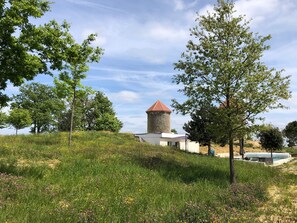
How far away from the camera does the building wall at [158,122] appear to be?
58.3 m

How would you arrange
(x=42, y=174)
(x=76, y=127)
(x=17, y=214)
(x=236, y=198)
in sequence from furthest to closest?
(x=76, y=127) < (x=42, y=174) < (x=236, y=198) < (x=17, y=214)

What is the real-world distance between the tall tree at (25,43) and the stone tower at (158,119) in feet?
150

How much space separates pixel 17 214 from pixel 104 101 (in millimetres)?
65167

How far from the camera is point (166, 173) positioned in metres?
17.2

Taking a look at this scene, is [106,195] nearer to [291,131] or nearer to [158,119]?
[158,119]

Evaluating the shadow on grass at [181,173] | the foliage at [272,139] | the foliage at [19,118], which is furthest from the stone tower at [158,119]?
the shadow on grass at [181,173]

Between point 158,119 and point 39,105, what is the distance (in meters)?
27.9

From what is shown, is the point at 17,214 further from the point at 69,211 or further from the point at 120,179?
the point at 120,179

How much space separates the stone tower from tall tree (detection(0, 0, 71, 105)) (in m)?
45.6

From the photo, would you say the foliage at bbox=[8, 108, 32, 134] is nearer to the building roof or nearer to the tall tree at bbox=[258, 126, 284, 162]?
the building roof

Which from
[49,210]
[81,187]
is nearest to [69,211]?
[49,210]

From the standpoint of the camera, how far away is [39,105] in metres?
65.4

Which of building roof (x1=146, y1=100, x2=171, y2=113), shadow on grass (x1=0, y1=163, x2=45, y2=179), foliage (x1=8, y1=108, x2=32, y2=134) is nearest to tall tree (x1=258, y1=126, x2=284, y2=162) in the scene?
building roof (x1=146, y1=100, x2=171, y2=113)

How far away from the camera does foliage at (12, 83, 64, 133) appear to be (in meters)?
64.2
